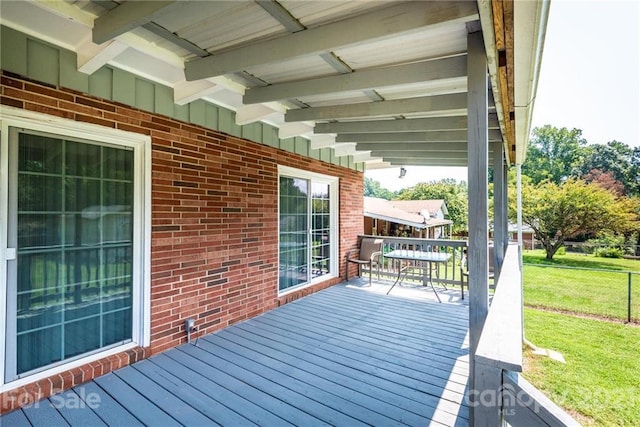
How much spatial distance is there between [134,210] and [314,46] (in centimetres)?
221

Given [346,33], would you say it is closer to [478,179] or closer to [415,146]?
[478,179]

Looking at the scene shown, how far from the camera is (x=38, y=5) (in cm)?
185

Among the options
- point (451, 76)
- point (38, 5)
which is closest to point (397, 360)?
point (451, 76)

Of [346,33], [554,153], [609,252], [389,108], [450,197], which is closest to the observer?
[346,33]

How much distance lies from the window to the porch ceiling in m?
1.77

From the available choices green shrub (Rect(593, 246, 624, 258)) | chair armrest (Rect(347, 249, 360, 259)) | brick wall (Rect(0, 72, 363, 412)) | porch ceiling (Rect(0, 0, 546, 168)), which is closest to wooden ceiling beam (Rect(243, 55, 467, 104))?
porch ceiling (Rect(0, 0, 546, 168))

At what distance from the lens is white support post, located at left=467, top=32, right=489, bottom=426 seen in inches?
74.2

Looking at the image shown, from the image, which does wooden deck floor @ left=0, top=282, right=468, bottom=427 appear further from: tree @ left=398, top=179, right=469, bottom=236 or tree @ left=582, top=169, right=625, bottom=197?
tree @ left=582, top=169, right=625, bottom=197

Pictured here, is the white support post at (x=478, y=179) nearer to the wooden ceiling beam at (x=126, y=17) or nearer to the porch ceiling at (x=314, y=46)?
the porch ceiling at (x=314, y=46)

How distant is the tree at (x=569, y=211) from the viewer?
1466 centimetres

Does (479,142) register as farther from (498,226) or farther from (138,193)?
(498,226)

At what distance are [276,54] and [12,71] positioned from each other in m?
1.81

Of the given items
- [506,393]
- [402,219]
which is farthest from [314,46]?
[402,219]

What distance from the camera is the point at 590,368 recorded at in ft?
14.8
